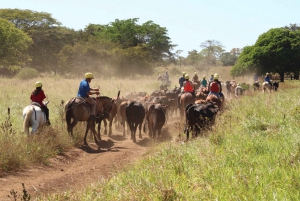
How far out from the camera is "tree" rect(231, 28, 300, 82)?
40375 mm

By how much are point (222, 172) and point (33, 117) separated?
7.23 meters

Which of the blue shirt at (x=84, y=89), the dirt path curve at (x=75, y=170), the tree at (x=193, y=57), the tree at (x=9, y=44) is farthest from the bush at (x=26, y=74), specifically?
the tree at (x=193, y=57)

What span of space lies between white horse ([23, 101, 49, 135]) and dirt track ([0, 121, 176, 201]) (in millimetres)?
1316

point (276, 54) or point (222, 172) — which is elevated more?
point (276, 54)

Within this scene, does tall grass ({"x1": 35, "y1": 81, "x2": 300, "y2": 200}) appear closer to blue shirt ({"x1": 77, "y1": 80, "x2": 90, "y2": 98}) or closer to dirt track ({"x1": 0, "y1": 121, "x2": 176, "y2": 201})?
dirt track ({"x1": 0, "y1": 121, "x2": 176, "y2": 201})

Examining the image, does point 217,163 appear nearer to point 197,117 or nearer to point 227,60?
point 197,117

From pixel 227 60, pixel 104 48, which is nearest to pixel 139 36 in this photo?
pixel 104 48

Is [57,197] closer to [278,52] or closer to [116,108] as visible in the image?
[116,108]

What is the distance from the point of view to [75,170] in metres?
10.0

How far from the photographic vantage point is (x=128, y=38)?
6091 cm

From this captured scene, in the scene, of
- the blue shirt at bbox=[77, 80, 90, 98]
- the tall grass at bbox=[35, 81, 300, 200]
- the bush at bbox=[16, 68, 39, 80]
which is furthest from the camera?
the bush at bbox=[16, 68, 39, 80]

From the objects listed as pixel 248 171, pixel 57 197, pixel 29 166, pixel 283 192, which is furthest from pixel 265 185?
pixel 29 166

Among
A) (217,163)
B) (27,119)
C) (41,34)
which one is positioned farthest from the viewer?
(41,34)

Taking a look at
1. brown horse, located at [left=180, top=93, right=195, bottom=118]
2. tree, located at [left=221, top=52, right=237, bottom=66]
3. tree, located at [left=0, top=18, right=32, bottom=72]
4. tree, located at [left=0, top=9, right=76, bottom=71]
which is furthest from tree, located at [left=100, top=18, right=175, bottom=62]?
brown horse, located at [left=180, top=93, right=195, bottom=118]
